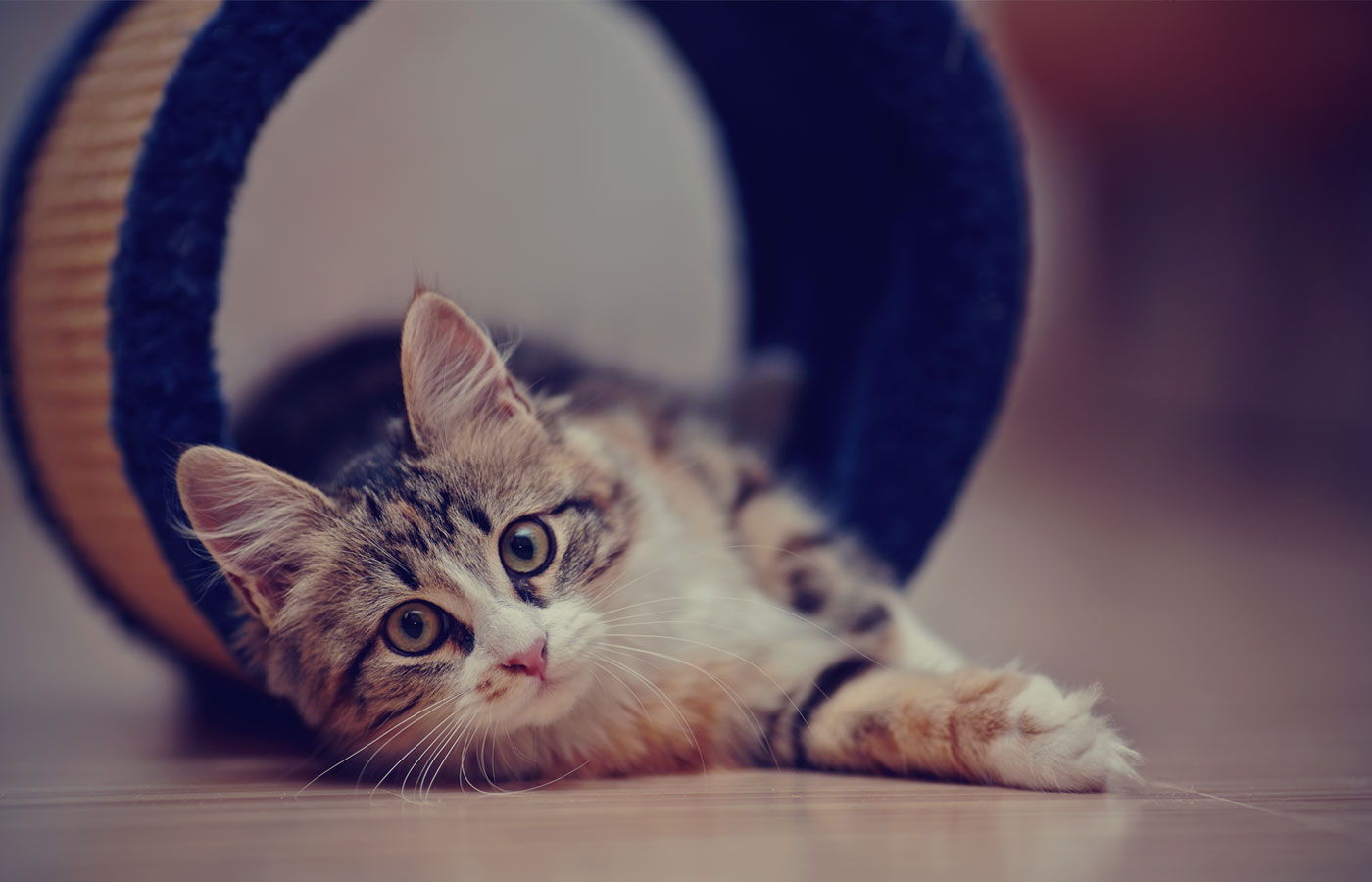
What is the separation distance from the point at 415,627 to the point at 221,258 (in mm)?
398

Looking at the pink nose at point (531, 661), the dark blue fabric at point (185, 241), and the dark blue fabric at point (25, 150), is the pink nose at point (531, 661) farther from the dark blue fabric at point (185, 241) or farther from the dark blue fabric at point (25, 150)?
the dark blue fabric at point (25, 150)

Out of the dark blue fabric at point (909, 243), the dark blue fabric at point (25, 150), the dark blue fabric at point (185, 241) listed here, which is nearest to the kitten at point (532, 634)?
Answer: the dark blue fabric at point (185, 241)

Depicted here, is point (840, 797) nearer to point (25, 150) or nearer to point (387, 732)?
point (387, 732)

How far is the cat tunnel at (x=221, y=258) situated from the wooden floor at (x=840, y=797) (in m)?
0.18

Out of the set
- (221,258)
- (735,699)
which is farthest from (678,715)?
(221,258)

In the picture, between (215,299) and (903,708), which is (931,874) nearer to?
(903,708)

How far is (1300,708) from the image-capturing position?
47.1 inches

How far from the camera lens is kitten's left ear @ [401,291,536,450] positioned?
1000 mm

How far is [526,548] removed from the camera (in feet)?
3.28

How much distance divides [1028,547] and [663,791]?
166 cm

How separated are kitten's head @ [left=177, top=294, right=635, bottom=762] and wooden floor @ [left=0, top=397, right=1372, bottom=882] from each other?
9 cm

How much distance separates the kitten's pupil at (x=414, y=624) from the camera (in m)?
0.97

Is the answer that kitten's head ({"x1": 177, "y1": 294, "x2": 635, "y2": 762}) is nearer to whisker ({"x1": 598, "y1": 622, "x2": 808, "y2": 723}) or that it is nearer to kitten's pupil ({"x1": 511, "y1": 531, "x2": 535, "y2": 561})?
kitten's pupil ({"x1": 511, "y1": 531, "x2": 535, "y2": 561})

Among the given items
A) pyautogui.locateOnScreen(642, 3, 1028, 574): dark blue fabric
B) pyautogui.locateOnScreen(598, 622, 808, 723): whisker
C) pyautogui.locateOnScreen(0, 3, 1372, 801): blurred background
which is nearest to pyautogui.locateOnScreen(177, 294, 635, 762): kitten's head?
pyautogui.locateOnScreen(598, 622, 808, 723): whisker
